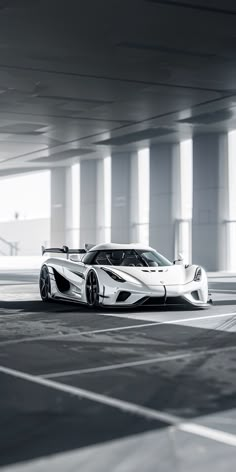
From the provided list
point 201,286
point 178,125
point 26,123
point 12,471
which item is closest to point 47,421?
point 12,471

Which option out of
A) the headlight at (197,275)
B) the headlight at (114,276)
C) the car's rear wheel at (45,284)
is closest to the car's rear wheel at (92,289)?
the headlight at (114,276)

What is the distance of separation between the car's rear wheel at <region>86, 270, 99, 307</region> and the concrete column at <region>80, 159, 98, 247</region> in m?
28.9

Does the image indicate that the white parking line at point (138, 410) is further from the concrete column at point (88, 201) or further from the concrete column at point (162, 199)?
the concrete column at point (88, 201)


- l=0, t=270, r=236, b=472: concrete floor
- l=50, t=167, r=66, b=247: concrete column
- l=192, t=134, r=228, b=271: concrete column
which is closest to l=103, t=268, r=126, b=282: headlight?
l=0, t=270, r=236, b=472: concrete floor

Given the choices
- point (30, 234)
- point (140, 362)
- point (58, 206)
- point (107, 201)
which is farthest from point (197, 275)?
point (30, 234)

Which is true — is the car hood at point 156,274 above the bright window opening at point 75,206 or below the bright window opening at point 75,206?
below

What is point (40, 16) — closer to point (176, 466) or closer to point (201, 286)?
point (201, 286)

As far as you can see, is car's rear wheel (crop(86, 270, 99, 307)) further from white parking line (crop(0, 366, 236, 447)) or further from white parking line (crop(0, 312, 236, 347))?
white parking line (crop(0, 366, 236, 447))

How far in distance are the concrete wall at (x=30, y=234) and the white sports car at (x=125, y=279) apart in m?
43.0

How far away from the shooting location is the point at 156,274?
1138 centimetres

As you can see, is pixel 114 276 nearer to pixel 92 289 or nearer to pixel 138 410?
pixel 92 289

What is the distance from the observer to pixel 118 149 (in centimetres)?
3500

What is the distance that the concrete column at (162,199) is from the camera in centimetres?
3406

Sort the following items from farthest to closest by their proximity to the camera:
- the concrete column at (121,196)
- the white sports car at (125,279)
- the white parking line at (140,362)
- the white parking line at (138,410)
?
1. the concrete column at (121,196)
2. the white sports car at (125,279)
3. the white parking line at (140,362)
4. the white parking line at (138,410)
